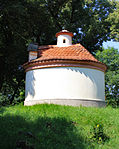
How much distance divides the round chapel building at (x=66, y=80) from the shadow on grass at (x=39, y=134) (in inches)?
159

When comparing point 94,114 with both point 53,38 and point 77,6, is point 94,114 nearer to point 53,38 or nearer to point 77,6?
point 53,38

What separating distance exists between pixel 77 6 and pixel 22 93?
43.3ft

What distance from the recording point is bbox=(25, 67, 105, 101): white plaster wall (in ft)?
43.4

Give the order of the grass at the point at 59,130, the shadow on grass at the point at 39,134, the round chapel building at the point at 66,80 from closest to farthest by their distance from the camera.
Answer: the shadow on grass at the point at 39,134 → the grass at the point at 59,130 → the round chapel building at the point at 66,80

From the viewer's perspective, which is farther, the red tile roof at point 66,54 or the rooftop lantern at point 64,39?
the rooftop lantern at point 64,39

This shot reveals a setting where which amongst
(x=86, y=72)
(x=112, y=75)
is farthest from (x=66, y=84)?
(x=112, y=75)

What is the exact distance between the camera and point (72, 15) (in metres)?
26.6

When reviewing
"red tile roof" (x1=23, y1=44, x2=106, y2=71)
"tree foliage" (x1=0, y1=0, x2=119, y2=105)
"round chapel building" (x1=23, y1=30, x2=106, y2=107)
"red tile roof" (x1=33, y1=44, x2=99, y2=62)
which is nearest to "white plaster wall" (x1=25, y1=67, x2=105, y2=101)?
"round chapel building" (x1=23, y1=30, x2=106, y2=107)

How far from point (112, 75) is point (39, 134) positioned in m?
13.1

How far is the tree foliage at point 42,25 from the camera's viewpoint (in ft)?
61.2

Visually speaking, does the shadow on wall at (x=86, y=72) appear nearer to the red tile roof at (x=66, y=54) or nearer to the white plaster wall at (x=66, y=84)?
the white plaster wall at (x=66, y=84)

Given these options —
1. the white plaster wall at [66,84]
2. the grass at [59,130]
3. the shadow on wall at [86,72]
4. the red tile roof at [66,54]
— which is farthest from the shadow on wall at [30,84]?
the grass at [59,130]

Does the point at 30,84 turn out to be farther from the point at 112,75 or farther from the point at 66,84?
the point at 112,75

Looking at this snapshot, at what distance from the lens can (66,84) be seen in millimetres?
13297
